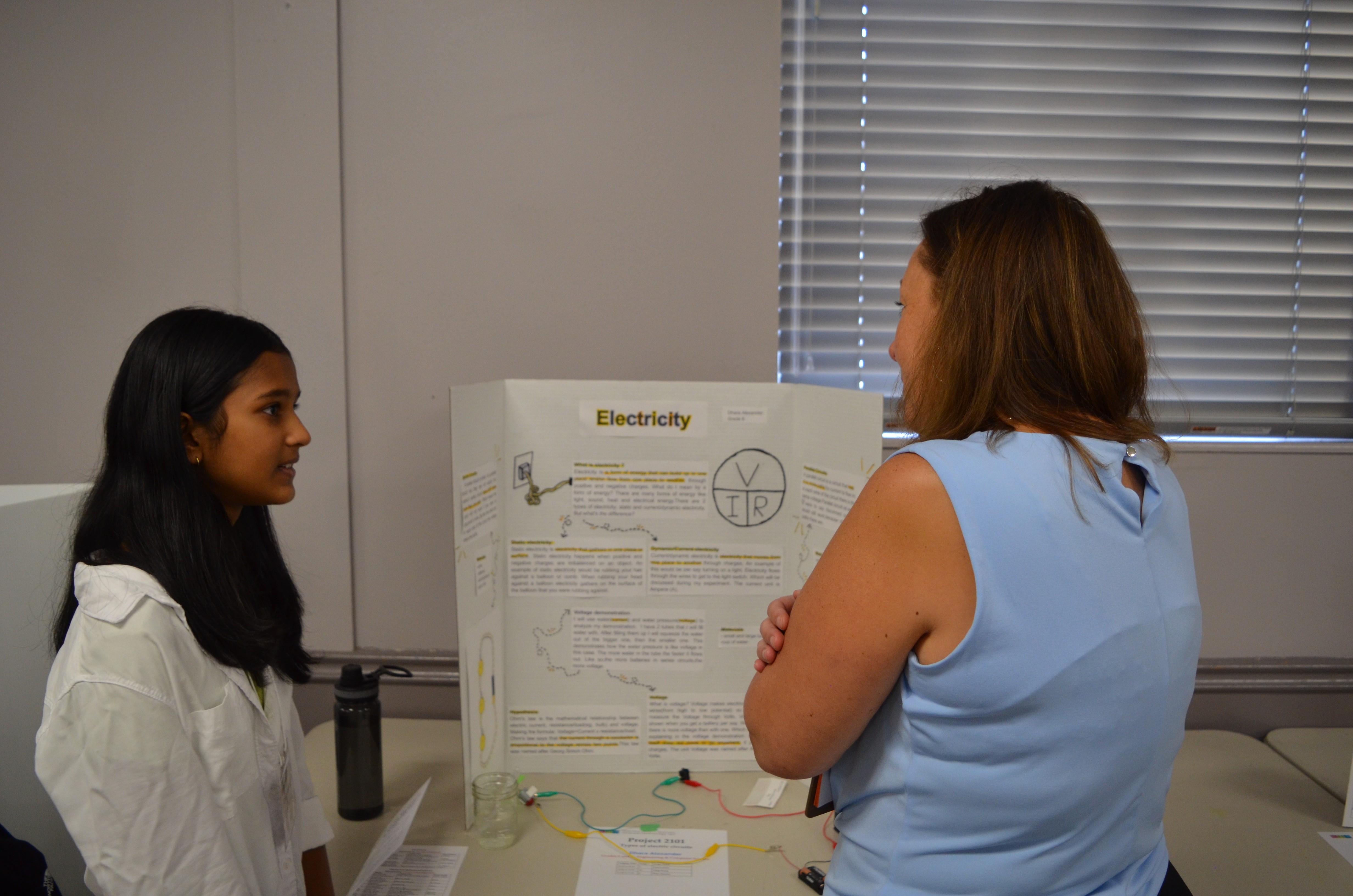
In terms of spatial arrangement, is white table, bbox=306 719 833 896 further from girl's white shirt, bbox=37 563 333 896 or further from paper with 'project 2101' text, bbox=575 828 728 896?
girl's white shirt, bbox=37 563 333 896

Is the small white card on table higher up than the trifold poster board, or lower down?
lower down

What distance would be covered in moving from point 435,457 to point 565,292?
472mm

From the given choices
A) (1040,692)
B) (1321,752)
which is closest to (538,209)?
(1040,692)

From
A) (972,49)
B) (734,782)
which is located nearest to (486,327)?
(734,782)

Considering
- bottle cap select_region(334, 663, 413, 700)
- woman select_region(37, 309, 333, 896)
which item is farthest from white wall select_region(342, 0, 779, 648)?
woman select_region(37, 309, 333, 896)

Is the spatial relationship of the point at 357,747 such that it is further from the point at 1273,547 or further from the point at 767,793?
the point at 1273,547

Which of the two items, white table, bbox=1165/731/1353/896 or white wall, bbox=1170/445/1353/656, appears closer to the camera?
white table, bbox=1165/731/1353/896

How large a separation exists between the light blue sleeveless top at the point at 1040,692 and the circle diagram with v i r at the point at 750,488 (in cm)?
78

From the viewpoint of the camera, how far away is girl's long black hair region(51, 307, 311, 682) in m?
1.00

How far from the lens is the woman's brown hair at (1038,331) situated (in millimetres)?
786

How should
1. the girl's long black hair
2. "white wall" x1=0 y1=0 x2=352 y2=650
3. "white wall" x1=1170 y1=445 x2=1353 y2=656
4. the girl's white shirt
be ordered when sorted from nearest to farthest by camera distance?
the girl's white shirt
the girl's long black hair
"white wall" x1=0 y1=0 x2=352 y2=650
"white wall" x1=1170 y1=445 x2=1353 y2=656

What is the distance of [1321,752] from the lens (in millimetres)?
1750

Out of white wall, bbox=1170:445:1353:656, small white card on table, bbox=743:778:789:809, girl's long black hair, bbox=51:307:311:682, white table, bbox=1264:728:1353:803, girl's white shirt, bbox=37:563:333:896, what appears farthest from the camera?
white wall, bbox=1170:445:1353:656

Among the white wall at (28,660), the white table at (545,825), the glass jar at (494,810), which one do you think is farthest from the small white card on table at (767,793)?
the white wall at (28,660)
